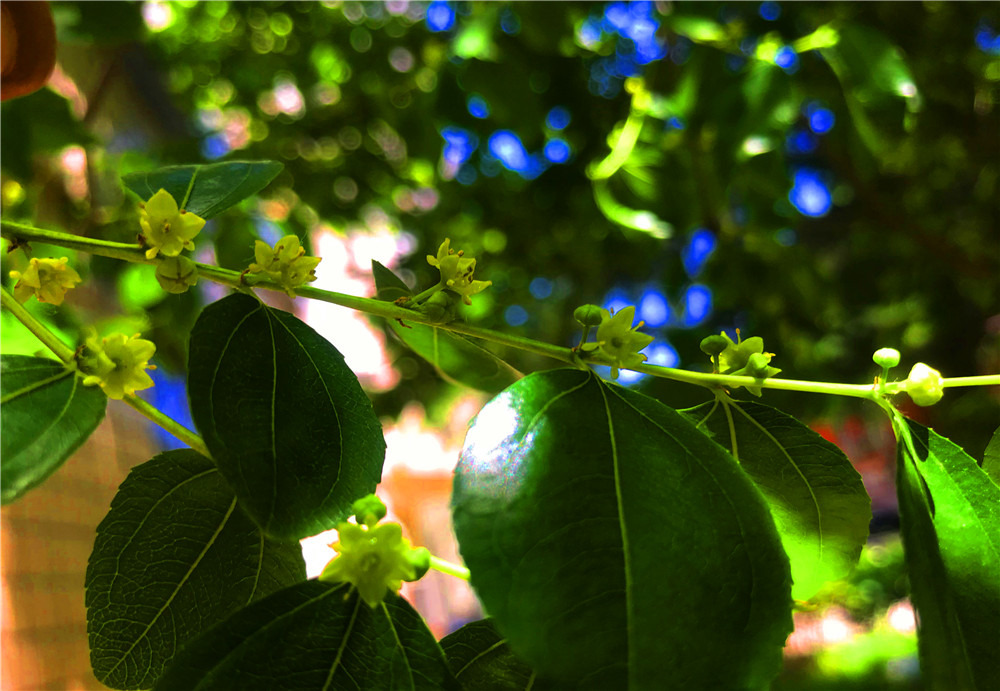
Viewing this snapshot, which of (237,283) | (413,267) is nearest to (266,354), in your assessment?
(237,283)

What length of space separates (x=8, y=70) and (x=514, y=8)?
2.30 ft

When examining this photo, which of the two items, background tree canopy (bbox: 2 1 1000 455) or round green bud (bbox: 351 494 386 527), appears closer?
round green bud (bbox: 351 494 386 527)

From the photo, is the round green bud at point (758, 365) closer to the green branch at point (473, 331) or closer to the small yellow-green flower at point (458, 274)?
the green branch at point (473, 331)

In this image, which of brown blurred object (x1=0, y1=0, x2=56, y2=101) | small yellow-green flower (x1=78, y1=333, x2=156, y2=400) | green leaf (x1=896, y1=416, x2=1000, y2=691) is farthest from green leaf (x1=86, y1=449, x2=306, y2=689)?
brown blurred object (x1=0, y1=0, x2=56, y2=101)

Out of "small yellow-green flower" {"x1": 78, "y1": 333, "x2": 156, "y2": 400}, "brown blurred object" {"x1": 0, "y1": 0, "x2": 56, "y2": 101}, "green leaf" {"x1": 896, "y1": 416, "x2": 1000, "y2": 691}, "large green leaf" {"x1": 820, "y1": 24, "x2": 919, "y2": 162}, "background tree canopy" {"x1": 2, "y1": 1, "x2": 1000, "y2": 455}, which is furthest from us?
"background tree canopy" {"x1": 2, "y1": 1, "x2": 1000, "y2": 455}

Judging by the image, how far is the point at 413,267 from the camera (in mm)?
1775

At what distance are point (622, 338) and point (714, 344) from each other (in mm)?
56

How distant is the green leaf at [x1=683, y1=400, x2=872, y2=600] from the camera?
0.29 metres

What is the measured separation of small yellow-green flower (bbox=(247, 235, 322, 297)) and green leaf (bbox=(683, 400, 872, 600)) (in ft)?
0.62

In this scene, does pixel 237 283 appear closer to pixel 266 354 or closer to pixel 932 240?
pixel 266 354

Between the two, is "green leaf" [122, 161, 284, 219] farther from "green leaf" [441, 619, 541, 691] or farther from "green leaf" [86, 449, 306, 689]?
"green leaf" [441, 619, 541, 691]

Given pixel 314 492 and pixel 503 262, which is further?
pixel 503 262

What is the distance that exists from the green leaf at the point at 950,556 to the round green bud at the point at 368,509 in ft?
0.59

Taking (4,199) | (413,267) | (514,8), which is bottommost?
(4,199)
